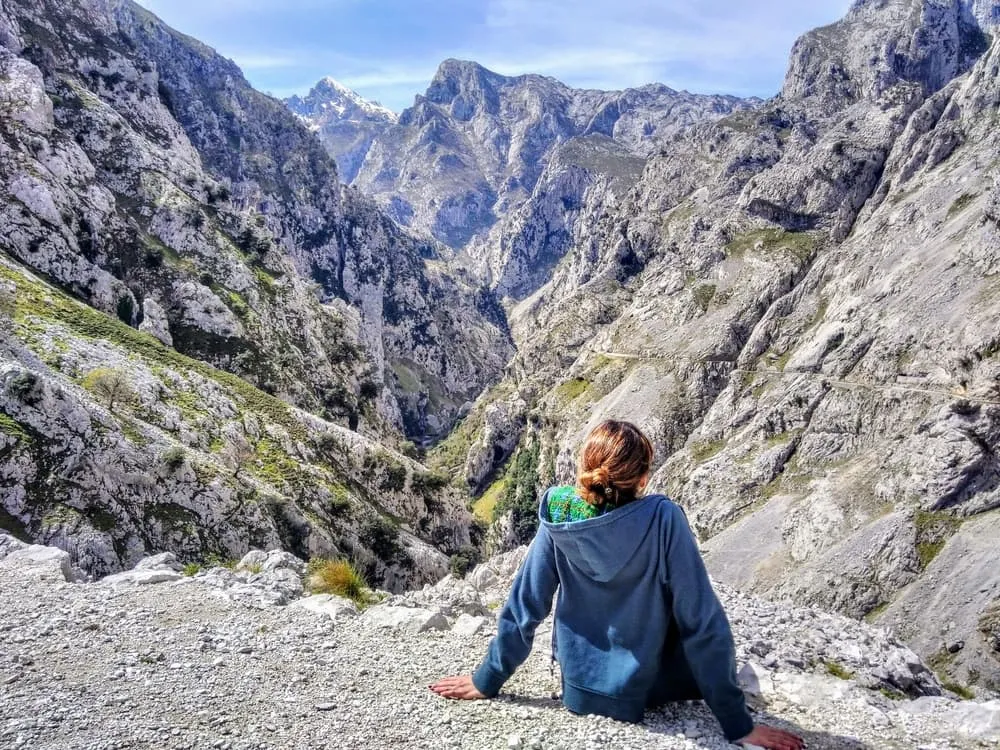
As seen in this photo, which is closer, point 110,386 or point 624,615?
point 624,615

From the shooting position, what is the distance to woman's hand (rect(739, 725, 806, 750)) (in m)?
6.79

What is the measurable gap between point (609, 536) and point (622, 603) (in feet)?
3.36

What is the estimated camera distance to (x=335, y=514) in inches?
2168

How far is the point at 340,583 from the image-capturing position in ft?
52.1

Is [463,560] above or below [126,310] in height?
below

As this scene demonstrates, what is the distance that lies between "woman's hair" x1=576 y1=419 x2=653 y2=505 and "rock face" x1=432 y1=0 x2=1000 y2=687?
65.3 metres

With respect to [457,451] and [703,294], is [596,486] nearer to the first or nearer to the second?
[703,294]

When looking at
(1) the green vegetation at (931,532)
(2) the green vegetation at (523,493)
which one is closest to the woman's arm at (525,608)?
(1) the green vegetation at (931,532)

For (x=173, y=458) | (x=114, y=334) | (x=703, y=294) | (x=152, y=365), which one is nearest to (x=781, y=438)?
(x=703, y=294)

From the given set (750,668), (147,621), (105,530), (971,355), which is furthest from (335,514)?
(971,355)

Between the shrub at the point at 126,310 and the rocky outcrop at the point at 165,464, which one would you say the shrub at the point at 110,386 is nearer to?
the rocky outcrop at the point at 165,464

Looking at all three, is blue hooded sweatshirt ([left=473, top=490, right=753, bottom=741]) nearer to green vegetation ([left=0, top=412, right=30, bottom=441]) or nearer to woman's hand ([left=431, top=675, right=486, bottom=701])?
woman's hand ([left=431, top=675, right=486, bottom=701])

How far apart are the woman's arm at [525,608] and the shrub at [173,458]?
40807mm

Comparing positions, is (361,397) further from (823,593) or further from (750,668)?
(750,668)
